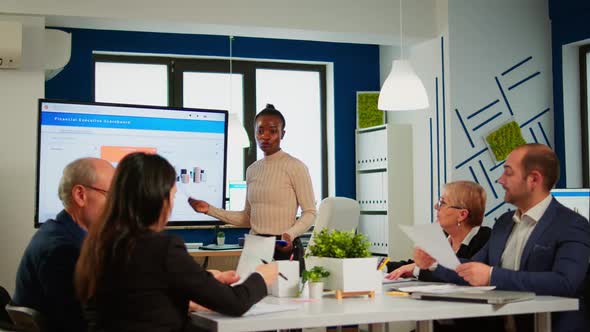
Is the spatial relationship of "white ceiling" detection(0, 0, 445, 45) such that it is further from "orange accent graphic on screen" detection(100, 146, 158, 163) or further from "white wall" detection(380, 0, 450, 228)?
"orange accent graphic on screen" detection(100, 146, 158, 163)

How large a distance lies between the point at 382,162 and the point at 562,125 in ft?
5.26

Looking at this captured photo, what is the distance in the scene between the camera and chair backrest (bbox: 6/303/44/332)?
7.80 feet

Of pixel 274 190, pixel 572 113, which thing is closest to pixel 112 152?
pixel 274 190

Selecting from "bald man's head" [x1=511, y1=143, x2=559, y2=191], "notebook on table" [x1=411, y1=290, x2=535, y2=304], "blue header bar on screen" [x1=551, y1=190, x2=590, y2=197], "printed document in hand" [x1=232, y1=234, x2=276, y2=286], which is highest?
"bald man's head" [x1=511, y1=143, x2=559, y2=191]

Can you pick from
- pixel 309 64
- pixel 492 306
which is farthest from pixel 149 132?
pixel 309 64

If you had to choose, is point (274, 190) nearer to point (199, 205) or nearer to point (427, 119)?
point (199, 205)

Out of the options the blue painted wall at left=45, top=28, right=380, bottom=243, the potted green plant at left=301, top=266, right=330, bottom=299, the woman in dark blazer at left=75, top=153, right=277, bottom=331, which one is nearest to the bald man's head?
the potted green plant at left=301, top=266, right=330, bottom=299

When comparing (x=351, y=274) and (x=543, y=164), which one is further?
(x=543, y=164)

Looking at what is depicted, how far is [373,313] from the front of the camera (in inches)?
89.3

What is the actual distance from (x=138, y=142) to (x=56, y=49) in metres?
2.05

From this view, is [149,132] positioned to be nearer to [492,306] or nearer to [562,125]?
[492,306]

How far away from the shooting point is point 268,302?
249 centimetres

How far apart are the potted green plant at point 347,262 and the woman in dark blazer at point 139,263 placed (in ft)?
1.94

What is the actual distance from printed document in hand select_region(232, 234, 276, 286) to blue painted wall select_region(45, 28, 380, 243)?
4.88 metres
